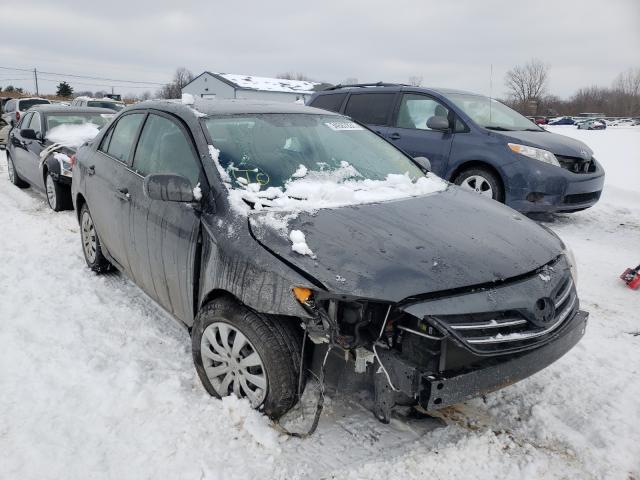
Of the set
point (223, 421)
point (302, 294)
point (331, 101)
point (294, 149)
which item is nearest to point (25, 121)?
point (331, 101)

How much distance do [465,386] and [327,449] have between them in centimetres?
77

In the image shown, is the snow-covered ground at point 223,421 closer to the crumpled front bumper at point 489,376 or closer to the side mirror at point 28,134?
the crumpled front bumper at point 489,376

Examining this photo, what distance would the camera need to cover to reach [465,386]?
2.04 m

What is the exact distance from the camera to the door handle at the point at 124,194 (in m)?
3.43

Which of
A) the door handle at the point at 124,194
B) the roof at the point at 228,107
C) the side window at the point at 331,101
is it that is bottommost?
the door handle at the point at 124,194

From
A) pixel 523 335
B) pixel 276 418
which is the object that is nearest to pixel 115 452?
pixel 276 418

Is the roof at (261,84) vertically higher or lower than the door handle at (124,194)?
higher

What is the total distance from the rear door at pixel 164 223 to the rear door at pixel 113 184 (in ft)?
0.41

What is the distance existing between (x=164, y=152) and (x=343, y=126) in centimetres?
135

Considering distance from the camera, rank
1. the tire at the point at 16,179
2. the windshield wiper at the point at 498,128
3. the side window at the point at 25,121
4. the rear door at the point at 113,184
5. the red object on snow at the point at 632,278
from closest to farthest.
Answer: the rear door at the point at 113,184 → the red object on snow at the point at 632,278 → the windshield wiper at the point at 498,128 → the side window at the point at 25,121 → the tire at the point at 16,179

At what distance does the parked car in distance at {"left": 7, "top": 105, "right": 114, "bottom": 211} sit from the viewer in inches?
259

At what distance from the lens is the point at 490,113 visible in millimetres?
6934

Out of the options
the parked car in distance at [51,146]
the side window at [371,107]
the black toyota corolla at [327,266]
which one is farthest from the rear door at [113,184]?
the side window at [371,107]

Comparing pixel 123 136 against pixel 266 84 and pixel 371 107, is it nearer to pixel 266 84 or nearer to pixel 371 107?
pixel 371 107
